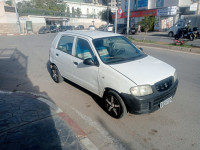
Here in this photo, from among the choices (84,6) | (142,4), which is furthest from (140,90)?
(84,6)

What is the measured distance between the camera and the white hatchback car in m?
3.07

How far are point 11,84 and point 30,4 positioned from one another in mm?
60627

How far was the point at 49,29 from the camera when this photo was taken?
119 ft

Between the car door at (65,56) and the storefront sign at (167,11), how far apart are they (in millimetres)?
30251

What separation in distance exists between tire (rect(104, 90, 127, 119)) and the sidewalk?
2.68 feet

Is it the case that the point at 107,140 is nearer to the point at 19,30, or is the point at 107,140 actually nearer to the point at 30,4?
the point at 19,30

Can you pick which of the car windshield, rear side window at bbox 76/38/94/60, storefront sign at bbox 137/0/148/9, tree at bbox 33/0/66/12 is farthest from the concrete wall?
the car windshield

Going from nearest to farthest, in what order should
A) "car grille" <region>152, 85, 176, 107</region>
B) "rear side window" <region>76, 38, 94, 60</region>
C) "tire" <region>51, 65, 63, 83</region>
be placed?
"car grille" <region>152, 85, 176, 107</region>, "rear side window" <region>76, 38, 94, 60</region>, "tire" <region>51, 65, 63, 83</region>

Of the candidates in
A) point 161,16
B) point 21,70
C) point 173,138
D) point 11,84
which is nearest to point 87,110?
point 173,138

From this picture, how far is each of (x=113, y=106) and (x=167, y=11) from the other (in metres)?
32.2

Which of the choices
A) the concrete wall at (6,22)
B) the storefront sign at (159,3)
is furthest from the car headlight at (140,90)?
the concrete wall at (6,22)

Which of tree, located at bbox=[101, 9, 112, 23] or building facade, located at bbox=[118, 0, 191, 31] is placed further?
tree, located at bbox=[101, 9, 112, 23]

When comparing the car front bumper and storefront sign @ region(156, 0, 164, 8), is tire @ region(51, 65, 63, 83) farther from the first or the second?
storefront sign @ region(156, 0, 164, 8)

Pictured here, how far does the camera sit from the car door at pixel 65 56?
181 inches
